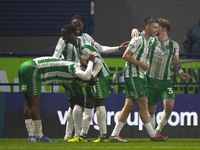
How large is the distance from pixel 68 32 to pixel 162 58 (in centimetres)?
170

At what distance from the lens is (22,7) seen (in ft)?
59.4

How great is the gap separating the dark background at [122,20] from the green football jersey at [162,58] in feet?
26.1

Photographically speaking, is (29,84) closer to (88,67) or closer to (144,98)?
(88,67)

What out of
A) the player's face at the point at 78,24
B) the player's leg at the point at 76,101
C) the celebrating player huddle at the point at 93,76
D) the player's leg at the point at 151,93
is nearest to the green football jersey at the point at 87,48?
the celebrating player huddle at the point at 93,76

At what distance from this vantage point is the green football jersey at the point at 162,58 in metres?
9.84

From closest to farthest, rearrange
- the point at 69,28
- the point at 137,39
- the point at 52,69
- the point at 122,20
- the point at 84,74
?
the point at 84,74 → the point at 52,69 → the point at 137,39 → the point at 69,28 → the point at 122,20

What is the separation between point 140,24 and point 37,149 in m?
11.1

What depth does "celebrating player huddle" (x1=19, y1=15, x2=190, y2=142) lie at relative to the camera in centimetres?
897

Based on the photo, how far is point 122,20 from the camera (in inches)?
717

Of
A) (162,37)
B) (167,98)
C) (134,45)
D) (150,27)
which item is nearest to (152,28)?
(150,27)

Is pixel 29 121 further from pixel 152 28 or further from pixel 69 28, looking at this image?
pixel 152 28

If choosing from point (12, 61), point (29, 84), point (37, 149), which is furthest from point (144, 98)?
point (12, 61)

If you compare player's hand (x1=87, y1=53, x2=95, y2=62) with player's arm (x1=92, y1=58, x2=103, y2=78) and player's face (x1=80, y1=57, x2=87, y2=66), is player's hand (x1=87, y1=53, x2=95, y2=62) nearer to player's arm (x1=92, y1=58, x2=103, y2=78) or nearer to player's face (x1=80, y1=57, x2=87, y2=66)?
player's arm (x1=92, y1=58, x2=103, y2=78)

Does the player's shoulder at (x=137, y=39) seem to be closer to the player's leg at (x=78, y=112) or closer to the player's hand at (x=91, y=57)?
the player's hand at (x=91, y=57)
